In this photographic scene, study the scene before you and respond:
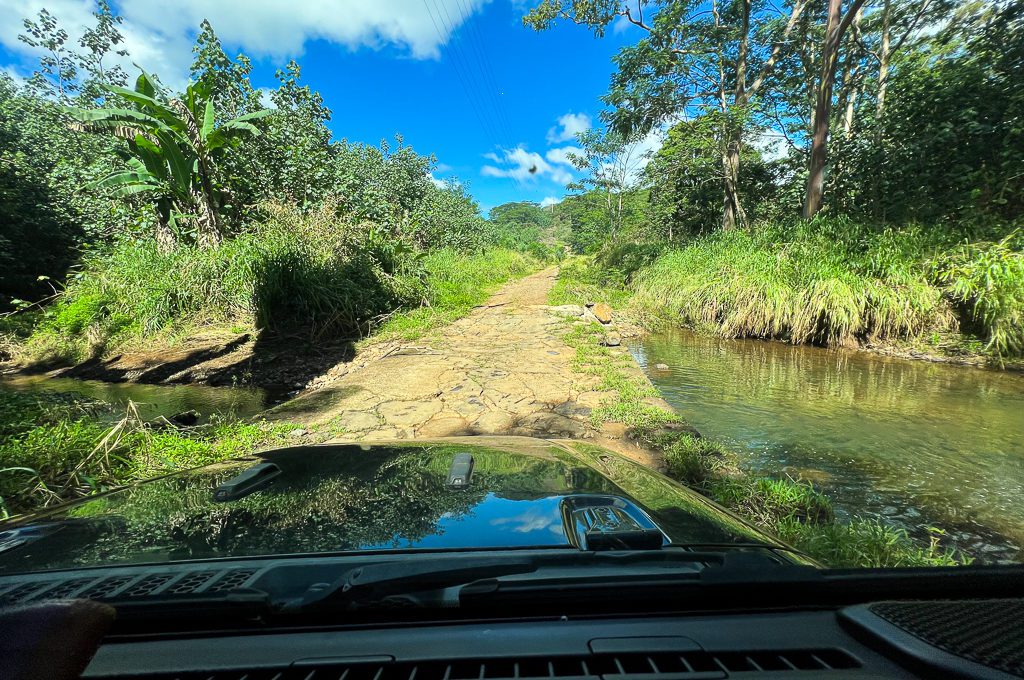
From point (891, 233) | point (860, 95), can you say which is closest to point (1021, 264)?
point (891, 233)

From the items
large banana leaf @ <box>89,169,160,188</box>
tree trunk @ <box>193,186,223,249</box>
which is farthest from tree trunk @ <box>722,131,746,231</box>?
large banana leaf @ <box>89,169,160,188</box>

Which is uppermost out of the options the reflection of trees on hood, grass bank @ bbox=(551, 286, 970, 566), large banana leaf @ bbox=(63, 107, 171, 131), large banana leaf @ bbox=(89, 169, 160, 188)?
large banana leaf @ bbox=(63, 107, 171, 131)

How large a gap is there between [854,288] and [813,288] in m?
0.59

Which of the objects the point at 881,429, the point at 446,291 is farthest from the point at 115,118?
the point at 881,429

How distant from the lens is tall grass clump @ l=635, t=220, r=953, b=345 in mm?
7254

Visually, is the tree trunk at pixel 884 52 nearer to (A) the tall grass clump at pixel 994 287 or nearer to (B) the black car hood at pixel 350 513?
(A) the tall grass clump at pixel 994 287

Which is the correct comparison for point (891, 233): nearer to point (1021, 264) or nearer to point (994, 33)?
point (1021, 264)

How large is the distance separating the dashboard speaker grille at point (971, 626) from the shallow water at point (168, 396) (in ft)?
15.9

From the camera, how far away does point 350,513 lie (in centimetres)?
131

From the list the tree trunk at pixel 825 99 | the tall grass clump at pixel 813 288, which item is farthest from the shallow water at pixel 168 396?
the tree trunk at pixel 825 99

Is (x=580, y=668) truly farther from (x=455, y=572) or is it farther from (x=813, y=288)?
(x=813, y=288)

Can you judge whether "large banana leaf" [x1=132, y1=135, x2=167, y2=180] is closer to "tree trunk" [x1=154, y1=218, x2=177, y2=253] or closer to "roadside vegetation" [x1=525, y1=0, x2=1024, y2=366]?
"tree trunk" [x1=154, y1=218, x2=177, y2=253]

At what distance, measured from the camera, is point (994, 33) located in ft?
27.8

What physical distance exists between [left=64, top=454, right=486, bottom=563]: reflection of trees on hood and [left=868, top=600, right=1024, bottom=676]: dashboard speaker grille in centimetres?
101
